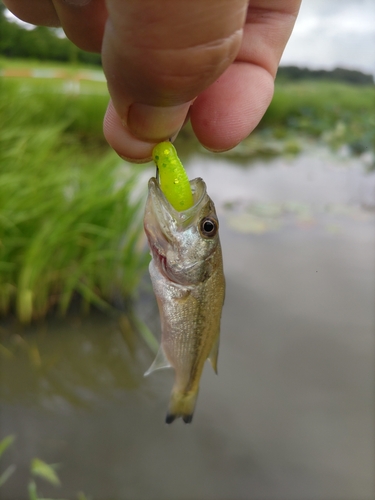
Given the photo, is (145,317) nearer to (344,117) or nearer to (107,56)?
(107,56)

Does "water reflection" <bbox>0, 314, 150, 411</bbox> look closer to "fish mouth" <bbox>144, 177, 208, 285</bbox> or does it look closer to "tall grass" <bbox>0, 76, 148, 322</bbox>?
"tall grass" <bbox>0, 76, 148, 322</bbox>

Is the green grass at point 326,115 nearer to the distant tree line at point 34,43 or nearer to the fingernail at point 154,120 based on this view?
the distant tree line at point 34,43

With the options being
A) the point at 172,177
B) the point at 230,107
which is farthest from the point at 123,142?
the point at 230,107

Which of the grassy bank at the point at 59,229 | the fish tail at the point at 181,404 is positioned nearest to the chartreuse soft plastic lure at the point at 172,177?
the fish tail at the point at 181,404

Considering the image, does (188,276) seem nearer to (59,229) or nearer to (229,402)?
(59,229)

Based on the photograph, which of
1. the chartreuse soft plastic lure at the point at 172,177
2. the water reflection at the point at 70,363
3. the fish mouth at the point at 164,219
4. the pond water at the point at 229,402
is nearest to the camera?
the chartreuse soft plastic lure at the point at 172,177

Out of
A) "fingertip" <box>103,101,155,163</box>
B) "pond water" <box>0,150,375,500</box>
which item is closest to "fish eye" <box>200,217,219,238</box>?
"fingertip" <box>103,101,155,163</box>

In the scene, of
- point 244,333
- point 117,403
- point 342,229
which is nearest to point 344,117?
point 342,229
